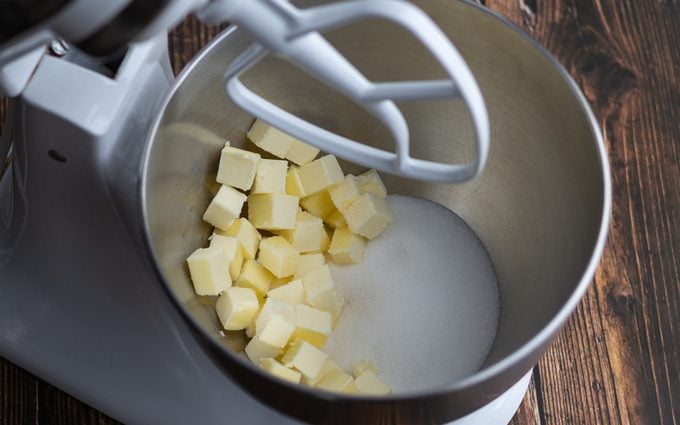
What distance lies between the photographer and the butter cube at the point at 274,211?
0.83 metres

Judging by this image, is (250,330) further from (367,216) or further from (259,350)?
(367,216)

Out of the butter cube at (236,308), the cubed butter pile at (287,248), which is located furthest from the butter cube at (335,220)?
the butter cube at (236,308)

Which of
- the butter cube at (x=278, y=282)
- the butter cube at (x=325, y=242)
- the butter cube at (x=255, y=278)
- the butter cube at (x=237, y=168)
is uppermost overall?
the butter cube at (x=237, y=168)

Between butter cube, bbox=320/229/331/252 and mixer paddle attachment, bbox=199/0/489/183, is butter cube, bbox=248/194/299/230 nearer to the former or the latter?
butter cube, bbox=320/229/331/252

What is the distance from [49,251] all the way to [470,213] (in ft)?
1.21

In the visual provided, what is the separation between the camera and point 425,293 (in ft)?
2.75

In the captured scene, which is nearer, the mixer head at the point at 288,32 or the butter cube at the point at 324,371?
the mixer head at the point at 288,32

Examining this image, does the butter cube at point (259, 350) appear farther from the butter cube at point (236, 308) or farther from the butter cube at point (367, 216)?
the butter cube at point (367, 216)

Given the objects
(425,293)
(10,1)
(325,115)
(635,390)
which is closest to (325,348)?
(425,293)

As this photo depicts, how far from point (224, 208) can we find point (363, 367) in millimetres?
173

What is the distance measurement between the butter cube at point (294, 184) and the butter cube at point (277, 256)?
44mm

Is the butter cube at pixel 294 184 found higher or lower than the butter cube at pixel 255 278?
higher

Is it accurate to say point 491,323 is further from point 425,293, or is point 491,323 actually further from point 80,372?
point 80,372

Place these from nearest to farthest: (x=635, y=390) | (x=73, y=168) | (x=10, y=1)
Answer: (x=10, y=1)
(x=73, y=168)
(x=635, y=390)
